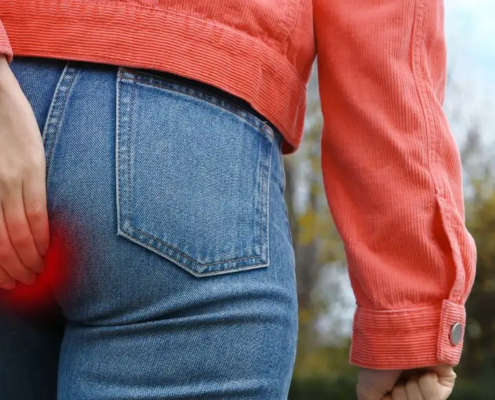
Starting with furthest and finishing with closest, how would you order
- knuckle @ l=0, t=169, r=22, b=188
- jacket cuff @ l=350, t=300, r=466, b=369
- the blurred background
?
the blurred background → jacket cuff @ l=350, t=300, r=466, b=369 → knuckle @ l=0, t=169, r=22, b=188

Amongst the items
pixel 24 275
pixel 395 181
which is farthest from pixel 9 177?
pixel 395 181

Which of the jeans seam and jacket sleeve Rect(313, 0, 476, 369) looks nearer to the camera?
the jeans seam

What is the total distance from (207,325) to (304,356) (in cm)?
718

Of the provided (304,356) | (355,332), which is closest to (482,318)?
(304,356)

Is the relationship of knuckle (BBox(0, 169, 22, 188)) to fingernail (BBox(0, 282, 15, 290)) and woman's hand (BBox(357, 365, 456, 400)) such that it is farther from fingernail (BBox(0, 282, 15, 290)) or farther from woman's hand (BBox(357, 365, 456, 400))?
woman's hand (BBox(357, 365, 456, 400))

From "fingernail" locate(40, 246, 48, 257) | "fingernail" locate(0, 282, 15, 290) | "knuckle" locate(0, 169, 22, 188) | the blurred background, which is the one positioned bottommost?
the blurred background

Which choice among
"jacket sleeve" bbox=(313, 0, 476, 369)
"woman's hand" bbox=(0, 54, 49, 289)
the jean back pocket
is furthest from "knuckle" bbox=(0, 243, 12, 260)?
"jacket sleeve" bbox=(313, 0, 476, 369)

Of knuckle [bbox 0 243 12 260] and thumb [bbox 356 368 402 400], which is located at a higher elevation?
knuckle [bbox 0 243 12 260]

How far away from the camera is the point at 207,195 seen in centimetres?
74

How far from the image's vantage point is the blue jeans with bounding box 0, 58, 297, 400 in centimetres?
71

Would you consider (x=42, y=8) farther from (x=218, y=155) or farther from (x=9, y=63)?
(x=218, y=155)

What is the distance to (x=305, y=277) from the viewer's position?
26.5 feet

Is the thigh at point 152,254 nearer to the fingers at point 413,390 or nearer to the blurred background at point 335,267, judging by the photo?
the fingers at point 413,390

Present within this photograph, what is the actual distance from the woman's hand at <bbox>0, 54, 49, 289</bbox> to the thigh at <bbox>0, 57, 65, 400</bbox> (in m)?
0.06
